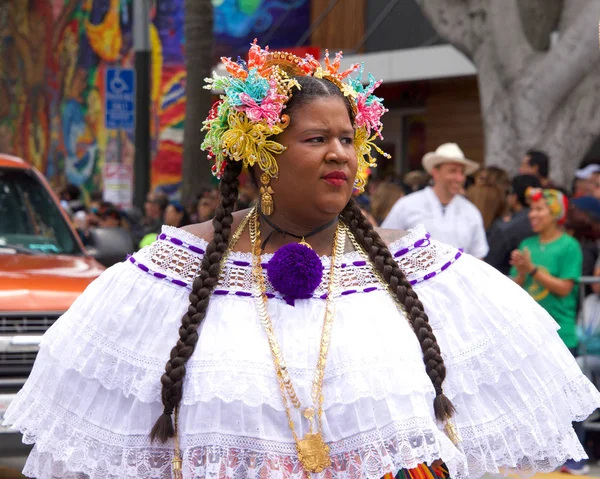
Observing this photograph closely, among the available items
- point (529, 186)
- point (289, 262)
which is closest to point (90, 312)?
point (289, 262)

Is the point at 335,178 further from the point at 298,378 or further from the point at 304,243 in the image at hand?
the point at 298,378

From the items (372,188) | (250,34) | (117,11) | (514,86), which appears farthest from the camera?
(117,11)

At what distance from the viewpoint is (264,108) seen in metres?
3.64

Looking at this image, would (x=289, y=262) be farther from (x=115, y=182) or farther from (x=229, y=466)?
(x=115, y=182)

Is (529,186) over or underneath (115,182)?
over

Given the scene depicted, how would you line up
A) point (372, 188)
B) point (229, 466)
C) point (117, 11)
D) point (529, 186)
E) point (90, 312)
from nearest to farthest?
point (229, 466)
point (90, 312)
point (529, 186)
point (372, 188)
point (117, 11)

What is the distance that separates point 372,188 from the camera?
14820mm

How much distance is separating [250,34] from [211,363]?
21.1 m

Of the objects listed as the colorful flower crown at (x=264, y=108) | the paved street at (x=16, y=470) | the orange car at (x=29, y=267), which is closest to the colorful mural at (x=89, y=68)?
the orange car at (x=29, y=267)

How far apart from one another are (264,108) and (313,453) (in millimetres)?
1041

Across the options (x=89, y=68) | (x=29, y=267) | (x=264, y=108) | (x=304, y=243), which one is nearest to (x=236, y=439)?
(x=304, y=243)

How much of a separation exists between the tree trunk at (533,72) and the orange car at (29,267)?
5.42m

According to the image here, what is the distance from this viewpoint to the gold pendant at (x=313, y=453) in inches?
135

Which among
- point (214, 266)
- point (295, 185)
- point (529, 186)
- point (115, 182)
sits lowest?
point (115, 182)
